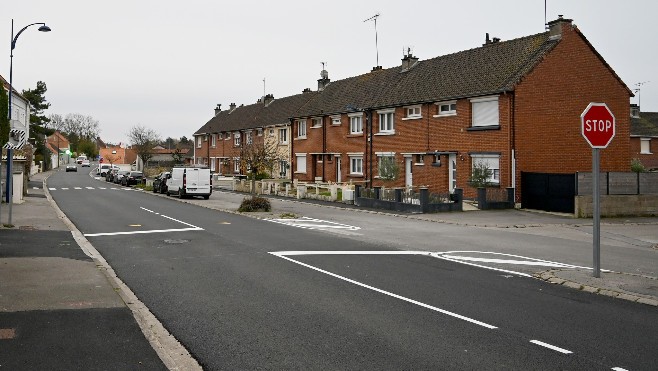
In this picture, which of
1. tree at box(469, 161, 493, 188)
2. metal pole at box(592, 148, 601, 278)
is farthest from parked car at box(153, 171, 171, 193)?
metal pole at box(592, 148, 601, 278)

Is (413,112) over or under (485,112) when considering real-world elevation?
over

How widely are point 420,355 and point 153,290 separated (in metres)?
5.23

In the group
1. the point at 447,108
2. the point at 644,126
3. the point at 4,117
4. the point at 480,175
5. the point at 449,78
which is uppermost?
the point at 449,78

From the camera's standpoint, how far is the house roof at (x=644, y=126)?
171ft

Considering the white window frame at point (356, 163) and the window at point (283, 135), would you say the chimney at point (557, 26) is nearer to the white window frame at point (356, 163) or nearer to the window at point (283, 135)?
the white window frame at point (356, 163)

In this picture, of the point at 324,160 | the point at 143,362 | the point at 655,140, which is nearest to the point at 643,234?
the point at 143,362

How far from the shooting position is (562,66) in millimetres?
29531

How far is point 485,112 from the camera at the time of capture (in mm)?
29734

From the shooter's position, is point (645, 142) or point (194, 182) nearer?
point (194, 182)

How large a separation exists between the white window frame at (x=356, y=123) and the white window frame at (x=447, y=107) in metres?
7.64

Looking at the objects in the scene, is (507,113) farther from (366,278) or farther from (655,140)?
(655,140)

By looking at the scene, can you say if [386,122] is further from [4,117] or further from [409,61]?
[4,117]

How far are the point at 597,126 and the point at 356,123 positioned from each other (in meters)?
29.8

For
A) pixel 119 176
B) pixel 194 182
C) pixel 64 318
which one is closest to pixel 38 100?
pixel 119 176
